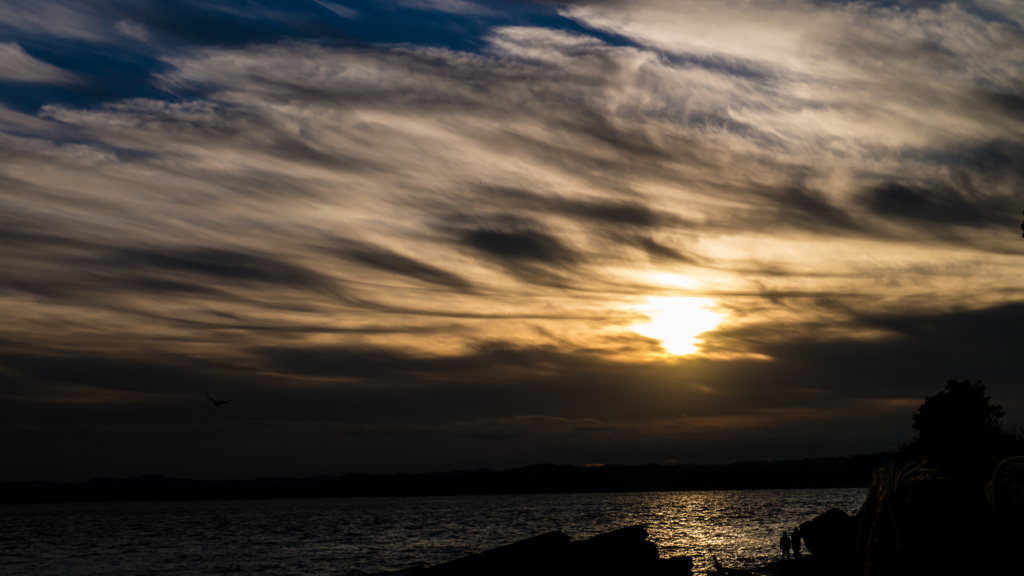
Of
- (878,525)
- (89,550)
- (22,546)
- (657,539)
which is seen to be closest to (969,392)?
(657,539)

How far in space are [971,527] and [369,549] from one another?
238 ft

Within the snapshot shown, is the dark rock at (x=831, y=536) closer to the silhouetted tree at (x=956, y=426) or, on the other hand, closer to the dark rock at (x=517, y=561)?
the silhouetted tree at (x=956, y=426)

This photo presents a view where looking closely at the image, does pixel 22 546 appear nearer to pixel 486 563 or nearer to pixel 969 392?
pixel 486 563

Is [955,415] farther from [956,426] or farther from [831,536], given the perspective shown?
[831,536]

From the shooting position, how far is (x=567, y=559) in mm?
39406

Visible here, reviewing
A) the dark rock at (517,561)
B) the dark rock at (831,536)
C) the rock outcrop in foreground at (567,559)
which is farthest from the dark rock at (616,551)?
the dark rock at (831,536)

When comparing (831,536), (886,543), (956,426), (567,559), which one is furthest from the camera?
(956,426)

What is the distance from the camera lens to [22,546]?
10956 centimetres

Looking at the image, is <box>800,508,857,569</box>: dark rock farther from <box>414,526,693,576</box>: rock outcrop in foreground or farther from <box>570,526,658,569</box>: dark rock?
<box>570,526,658,569</box>: dark rock

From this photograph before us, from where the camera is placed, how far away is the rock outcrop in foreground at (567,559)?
3809 centimetres

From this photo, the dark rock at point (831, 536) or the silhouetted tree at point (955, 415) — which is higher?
the silhouetted tree at point (955, 415)

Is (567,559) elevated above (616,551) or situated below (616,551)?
below

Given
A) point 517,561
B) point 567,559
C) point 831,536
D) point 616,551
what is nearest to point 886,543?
point 567,559

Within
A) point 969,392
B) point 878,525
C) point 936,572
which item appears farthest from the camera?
point 969,392
